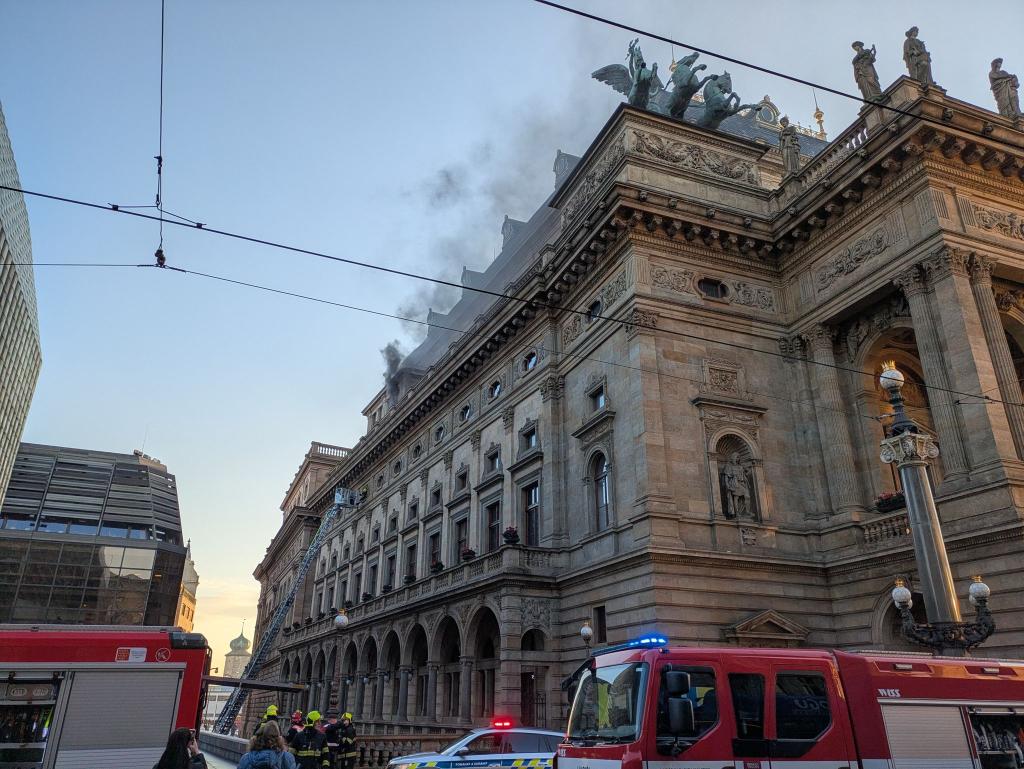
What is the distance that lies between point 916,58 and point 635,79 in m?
9.97

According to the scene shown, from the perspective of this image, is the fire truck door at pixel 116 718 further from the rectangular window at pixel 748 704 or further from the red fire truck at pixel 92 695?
the rectangular window at pixel 748 704

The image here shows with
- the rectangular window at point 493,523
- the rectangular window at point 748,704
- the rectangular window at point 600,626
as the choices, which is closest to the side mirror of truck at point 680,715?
the rectangular window at point 748,704

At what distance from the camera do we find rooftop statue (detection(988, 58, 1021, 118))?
2400cm

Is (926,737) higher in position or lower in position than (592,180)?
lower

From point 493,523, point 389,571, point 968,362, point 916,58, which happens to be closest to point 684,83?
point 916,58

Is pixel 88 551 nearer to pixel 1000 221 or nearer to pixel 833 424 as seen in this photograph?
pixel 833 424

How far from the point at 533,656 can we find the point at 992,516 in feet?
46.4

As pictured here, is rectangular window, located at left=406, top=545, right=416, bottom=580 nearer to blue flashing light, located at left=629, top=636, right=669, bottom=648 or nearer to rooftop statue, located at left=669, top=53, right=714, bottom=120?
rooftop statue, located at left=669, top=53, right=714, bottom=120

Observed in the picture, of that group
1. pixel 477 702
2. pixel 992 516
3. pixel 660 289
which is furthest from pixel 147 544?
pixel 992 516

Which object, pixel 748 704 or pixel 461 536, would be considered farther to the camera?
pixel 461 536

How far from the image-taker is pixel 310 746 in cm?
1501

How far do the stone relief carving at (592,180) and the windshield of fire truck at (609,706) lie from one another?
20889mm

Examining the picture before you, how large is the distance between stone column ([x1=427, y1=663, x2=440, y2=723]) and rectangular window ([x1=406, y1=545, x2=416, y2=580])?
30.8 ft

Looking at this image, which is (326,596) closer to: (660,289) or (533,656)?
(533,656)
